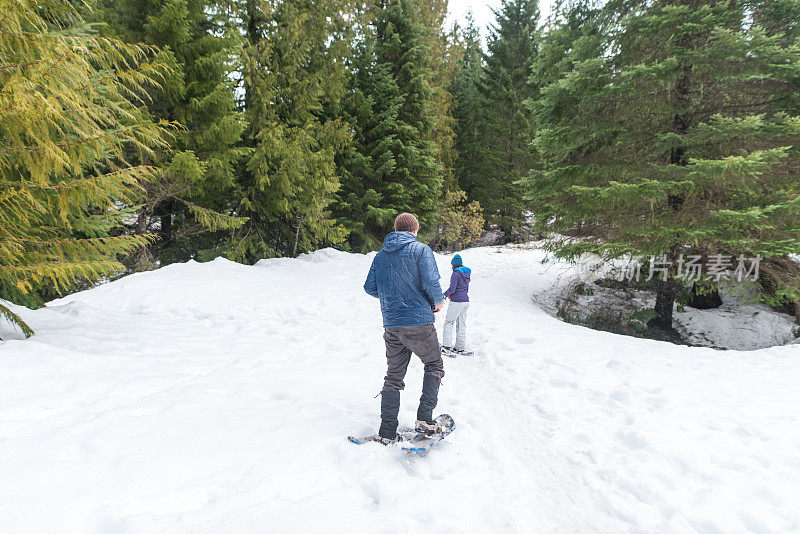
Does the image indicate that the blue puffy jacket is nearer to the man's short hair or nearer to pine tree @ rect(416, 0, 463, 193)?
the man's short hair

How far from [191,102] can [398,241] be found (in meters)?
9.73

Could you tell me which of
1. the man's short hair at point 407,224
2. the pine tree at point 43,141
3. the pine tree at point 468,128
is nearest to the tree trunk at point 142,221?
the pine tree at point 43,141

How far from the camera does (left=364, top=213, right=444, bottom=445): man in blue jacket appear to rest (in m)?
3.34

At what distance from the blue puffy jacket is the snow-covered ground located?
49.8 inches

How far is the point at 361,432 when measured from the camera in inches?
141

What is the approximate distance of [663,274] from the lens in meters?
8.76

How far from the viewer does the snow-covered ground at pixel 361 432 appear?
8.20ft

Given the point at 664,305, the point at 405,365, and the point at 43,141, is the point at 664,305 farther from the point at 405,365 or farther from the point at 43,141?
the point at 43,141

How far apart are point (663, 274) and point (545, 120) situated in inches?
194

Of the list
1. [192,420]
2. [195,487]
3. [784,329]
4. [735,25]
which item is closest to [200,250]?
[192,420]

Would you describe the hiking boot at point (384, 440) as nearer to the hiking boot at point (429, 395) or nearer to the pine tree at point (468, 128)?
the hiking boot at point (429, 395)

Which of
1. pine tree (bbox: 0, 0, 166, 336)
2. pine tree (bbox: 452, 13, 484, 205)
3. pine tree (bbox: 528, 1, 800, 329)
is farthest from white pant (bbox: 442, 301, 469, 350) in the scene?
pine tree (bbox: 452, 13, 484, 205)

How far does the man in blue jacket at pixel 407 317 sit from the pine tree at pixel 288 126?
9.30 m

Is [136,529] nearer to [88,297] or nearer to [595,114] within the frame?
[88,297]
